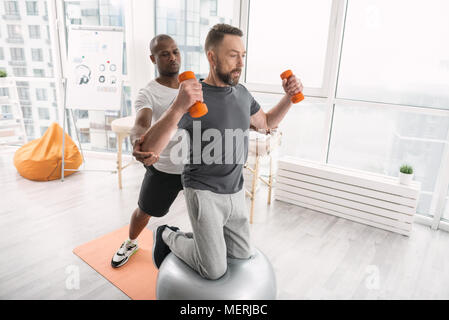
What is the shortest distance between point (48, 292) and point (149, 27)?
2.88 m

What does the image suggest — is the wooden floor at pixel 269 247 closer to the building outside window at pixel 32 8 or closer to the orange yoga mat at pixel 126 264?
the orange yoga mat at pixel 126 264

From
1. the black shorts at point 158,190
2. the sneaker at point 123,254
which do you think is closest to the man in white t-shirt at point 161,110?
the black shorts at point 158,190

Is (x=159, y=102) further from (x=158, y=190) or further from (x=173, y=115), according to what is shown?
(x=173, y=115)

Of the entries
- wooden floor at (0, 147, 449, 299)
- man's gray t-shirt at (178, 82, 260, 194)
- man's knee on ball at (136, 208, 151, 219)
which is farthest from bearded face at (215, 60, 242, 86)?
wooden floor at (0, 147, 449, 299)

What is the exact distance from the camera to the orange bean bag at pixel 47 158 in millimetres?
3426

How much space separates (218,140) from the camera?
1299mm

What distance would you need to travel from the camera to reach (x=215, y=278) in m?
1.40

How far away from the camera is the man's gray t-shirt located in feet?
4.21

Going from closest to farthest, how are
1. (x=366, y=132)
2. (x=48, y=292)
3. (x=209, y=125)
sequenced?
(x=209, y=125), (x=48, y=292), (x=366, y=132)

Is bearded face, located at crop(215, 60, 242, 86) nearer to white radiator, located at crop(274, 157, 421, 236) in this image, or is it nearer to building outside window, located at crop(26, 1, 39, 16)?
white radiator, located at crop(274, 157, 421, 236)

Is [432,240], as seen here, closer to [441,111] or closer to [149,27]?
[441,111]
